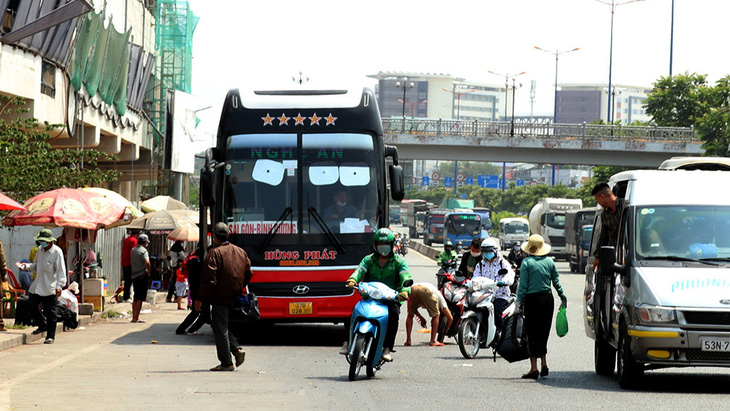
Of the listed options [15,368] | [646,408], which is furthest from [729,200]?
[15,368]

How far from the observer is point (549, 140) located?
5791 cm

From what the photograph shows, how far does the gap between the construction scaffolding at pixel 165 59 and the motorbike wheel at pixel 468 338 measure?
3783 centimetres

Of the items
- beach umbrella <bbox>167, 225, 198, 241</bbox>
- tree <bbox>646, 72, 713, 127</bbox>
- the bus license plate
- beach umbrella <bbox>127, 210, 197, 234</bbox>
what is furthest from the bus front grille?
tree <bbox>646, 72, 713, 127</bbox>

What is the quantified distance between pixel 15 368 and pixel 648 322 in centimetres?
696

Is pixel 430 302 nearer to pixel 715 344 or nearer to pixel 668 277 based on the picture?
pixel 668 277

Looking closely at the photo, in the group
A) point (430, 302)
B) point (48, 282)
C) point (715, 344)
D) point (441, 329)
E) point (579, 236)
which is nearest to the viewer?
point (715, 344)

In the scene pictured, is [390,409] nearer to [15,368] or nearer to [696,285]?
[696,285]

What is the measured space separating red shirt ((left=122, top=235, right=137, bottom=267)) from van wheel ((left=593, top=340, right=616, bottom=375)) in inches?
472

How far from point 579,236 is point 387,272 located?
125 feet

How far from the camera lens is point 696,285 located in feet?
35.6

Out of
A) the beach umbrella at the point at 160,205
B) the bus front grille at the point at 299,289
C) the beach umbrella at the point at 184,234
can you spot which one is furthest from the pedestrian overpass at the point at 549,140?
the bus front grille at the point at 299,289

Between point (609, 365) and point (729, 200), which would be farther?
point (609, 365)

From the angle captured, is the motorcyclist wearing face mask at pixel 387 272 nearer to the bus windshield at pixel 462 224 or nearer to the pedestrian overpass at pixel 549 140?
the pedestrian overpass at pixel 549 140

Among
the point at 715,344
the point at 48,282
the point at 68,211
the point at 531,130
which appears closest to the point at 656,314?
the point at 715,344
